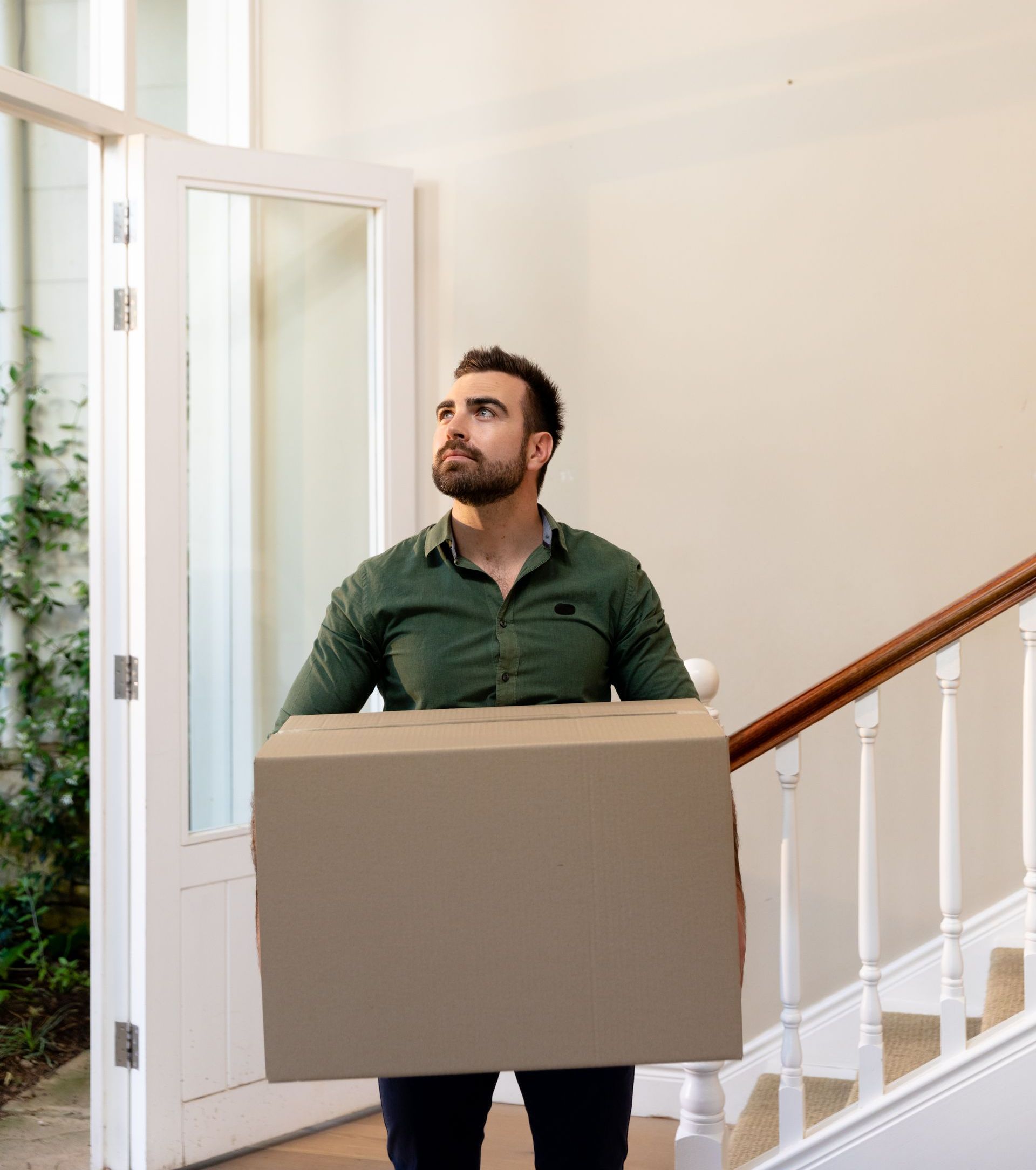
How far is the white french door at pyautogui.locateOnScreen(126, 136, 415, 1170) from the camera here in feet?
8.40

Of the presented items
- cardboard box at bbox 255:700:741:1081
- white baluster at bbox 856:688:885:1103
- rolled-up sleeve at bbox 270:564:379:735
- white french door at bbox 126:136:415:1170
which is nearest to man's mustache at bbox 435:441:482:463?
rolled-up sleeve at bbox 270:564:379:735

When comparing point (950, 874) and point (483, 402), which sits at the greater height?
point (483, 402)

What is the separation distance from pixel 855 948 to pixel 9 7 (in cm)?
292

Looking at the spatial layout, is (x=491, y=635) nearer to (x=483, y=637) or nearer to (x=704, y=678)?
(x=483, y=637)

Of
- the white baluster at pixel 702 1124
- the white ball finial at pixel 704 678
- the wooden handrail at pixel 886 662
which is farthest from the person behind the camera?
the white ball finial at pixel 704 678

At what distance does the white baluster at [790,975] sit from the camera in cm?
195

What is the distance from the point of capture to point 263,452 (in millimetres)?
2850

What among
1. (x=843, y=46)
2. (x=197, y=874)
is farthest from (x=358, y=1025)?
(x=843, y=46)

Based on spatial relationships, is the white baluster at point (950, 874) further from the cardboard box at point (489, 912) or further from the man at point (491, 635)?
the cardboard box at point (489, 912)

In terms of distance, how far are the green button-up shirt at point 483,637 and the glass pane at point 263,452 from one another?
1246 mm

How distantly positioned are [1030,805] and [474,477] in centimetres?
113

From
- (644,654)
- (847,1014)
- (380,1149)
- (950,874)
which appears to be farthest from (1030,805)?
(380,1149)

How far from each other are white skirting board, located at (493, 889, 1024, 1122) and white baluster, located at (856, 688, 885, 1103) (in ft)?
2.29

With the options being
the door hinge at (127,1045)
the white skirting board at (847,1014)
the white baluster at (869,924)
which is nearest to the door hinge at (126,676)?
the door hinge at (127,1045)
